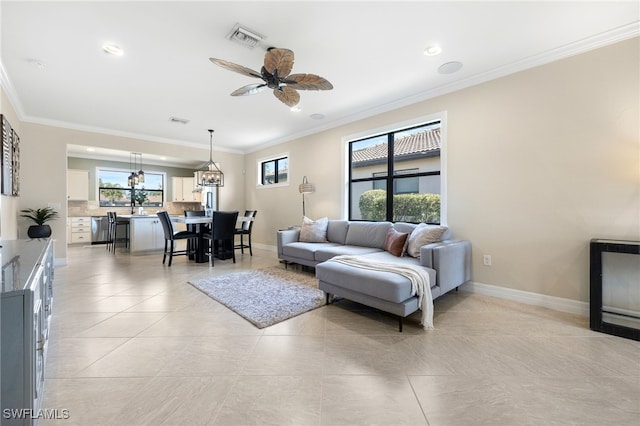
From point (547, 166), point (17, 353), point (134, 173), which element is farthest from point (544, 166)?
point (134, 173)

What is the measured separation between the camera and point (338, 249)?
3.92 meters

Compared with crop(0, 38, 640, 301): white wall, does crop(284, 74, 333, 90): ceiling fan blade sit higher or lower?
higher

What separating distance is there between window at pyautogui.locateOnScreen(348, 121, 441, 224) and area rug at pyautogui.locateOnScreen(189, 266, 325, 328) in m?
1.68

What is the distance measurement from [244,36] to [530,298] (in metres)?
4.00

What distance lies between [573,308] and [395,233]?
6.30 feet

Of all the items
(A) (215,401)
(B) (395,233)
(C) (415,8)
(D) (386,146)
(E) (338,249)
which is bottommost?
(A) (215,401)

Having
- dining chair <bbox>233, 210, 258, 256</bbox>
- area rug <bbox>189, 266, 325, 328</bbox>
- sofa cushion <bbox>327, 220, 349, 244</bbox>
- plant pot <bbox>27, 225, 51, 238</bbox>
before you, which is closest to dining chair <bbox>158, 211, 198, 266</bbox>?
dining chair <bbox>233, 210, 258, 256</bbox>

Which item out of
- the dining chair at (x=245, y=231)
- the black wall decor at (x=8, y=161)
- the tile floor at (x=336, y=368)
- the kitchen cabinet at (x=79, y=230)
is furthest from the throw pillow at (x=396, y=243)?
the kitchen cabinet at (x=79, y=230)

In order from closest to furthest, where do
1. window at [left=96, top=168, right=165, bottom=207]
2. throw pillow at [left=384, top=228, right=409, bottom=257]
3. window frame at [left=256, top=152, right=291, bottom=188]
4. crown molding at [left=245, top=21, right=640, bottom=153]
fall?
crown molding at [left=245, top=21, right=640, bottom=153]
throw pillow at [left=384, top=228, right=409, bottom=257]
window frame at [left=256, top=152, right=291, bottom=188]
window at [left=96, top=168, right=165, bottom=207]

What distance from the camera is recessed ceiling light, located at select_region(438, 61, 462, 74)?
3.01 metres

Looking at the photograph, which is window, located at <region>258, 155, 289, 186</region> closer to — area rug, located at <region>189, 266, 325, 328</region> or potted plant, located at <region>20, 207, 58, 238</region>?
area rug, located at <region>189, 266, 325, 328</region>

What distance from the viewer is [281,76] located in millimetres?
2539

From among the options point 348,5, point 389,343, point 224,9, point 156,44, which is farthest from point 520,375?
point 156,44

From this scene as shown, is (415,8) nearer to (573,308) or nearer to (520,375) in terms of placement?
(520,375)
